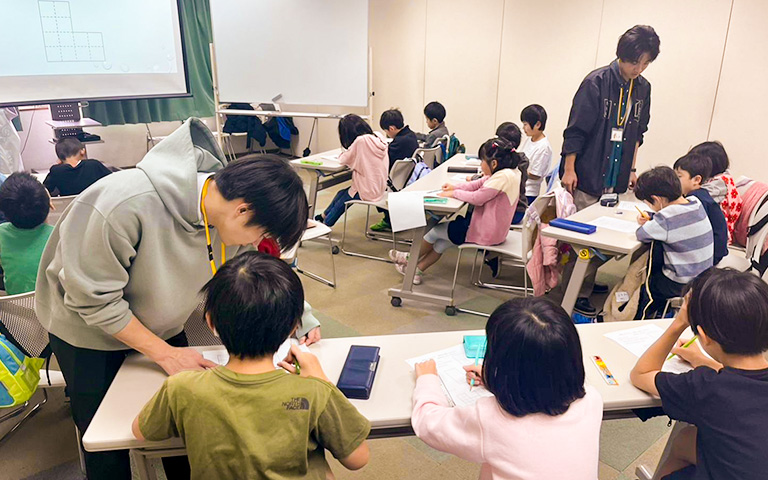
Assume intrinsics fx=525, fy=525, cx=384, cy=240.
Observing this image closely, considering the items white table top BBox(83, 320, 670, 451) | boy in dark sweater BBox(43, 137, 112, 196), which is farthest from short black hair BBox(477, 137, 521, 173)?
boy in dark sweater BBox(43, 137, 112, 196)

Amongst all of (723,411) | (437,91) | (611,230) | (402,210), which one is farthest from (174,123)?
(723,411)

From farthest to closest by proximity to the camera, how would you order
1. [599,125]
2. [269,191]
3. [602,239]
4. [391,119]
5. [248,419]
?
[391,119], [599,125], [602,239], [269,191], [248,419]

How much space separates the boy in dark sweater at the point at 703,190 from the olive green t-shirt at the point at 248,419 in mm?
2358

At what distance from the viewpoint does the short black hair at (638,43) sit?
2947 millimetres

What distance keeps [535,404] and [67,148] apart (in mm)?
3621

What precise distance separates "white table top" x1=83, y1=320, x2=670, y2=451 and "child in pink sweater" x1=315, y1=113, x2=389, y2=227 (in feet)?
8.29

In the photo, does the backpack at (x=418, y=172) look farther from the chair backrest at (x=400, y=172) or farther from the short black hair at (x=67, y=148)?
the short black hair at (x=67, y=148)

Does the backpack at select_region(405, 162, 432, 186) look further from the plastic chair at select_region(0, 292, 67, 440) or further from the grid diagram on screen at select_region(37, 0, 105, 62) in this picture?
the plastic chair at select_region(0, 292, 67, 440)

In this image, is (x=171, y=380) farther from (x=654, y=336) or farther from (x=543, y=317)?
(x=654, y=336)

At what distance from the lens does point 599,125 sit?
329cm

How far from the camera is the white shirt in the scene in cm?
405

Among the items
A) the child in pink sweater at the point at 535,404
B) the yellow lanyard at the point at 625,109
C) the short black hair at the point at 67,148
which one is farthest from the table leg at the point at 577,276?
the short black hair at the point at 67,148

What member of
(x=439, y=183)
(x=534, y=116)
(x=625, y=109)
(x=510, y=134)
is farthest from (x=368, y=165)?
(x=625, y=109)

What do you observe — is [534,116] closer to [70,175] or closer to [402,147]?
[402,147]
